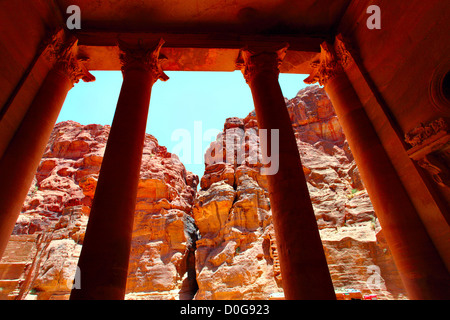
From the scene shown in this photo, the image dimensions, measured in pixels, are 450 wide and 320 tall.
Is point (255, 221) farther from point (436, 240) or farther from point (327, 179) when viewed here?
point (436, 240)

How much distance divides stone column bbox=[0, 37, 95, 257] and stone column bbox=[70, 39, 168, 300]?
196 centimetres

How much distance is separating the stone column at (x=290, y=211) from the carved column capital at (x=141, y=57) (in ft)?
11.1

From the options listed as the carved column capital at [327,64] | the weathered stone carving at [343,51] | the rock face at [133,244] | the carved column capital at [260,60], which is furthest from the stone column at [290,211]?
the rock face at [133,244]

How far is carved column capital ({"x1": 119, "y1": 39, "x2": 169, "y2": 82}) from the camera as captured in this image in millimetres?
8562

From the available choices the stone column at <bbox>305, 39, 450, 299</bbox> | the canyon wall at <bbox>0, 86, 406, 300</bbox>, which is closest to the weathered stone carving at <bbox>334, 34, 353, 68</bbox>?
the stone column at <bbox>305, 39, 450, 299</bbox>

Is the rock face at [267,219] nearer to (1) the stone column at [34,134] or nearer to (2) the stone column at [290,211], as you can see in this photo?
(2) the stone column at [290,211]

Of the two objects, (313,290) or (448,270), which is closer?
(313,290)

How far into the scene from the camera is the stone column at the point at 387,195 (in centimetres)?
569

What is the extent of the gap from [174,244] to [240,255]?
977 centimetres

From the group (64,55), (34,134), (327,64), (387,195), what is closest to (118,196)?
(34,134)

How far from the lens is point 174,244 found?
34.6 metres

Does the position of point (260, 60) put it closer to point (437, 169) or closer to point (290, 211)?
point (290, 211)
